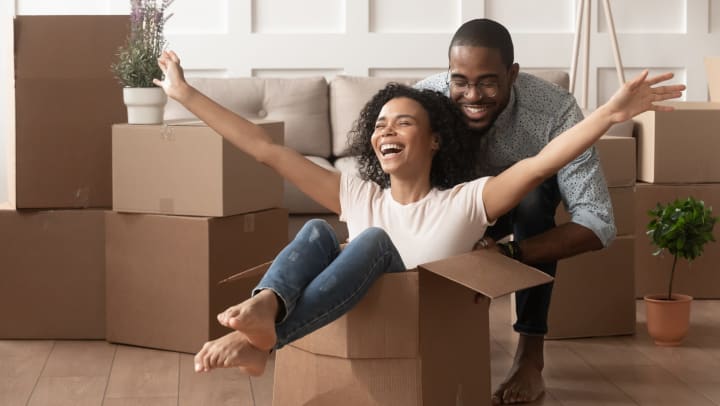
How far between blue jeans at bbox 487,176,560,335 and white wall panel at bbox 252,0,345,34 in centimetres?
198

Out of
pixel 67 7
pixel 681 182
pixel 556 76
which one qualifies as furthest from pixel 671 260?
pixel 67 7

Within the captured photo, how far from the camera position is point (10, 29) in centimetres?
285

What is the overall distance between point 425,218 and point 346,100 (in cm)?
188

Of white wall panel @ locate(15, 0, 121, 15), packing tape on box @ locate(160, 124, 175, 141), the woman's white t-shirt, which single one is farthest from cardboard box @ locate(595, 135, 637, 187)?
Result: white wall panel @ locate(15, 0, 121, 15)

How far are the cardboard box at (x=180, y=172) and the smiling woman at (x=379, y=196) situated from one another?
415 millimetres

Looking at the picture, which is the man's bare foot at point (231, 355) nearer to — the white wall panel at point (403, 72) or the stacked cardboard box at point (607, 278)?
the stacked cardboard box at point (607, 278)

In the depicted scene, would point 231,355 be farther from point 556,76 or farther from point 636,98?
point 556,76

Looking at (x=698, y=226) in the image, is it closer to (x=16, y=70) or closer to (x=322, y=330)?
(x=322, y=330)

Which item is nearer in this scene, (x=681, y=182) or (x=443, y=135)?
(x=443, y=135)

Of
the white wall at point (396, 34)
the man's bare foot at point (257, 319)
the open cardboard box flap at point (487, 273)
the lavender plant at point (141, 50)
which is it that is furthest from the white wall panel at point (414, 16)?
the man's bare foot at point (257, 319)

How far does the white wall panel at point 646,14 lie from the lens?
14.5 feet

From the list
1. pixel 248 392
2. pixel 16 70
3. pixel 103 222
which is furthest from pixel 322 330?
pixel 16 70

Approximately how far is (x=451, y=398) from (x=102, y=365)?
1065 mm

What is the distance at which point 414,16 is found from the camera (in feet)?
14.3
